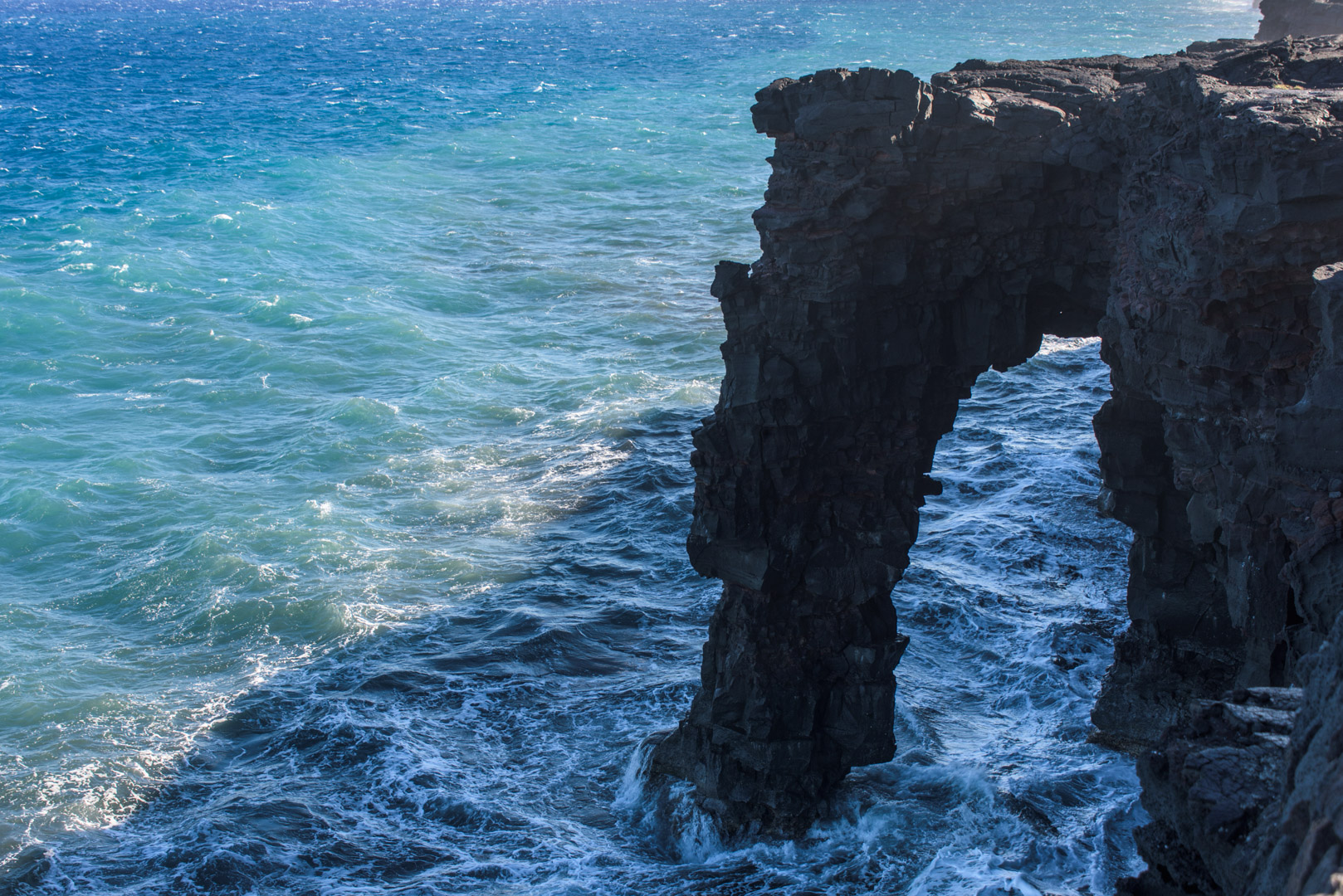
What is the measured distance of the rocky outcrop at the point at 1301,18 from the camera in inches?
1540

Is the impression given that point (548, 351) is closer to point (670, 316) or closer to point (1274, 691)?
point (670, 316)

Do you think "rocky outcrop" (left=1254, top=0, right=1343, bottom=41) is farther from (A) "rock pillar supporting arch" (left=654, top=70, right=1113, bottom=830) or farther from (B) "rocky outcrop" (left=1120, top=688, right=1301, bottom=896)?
(B) "rocky outcrop" (left=1120, top=688, right=1301, bottom=896)

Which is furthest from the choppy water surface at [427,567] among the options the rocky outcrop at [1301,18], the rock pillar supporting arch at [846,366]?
the rocky outcrop at [1301,18]

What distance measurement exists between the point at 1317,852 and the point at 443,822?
17456mm

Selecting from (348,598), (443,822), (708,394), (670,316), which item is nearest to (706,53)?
(670,316)

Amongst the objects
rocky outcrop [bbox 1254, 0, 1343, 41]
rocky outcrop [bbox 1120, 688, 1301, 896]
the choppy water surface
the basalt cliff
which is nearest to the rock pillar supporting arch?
the basalt cliff

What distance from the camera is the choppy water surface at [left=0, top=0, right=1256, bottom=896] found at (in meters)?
21.2

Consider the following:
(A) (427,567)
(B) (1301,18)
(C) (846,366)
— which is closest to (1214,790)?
(C) (846,366)

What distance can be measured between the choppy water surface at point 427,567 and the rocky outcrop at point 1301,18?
43.8 feet

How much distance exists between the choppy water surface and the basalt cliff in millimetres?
2463

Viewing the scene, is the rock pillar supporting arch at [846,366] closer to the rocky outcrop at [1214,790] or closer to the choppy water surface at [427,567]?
the choppy water surface at [427,567]

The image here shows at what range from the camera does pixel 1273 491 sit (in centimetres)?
1459

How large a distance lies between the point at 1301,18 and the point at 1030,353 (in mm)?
29895

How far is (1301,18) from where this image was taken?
41.6m
